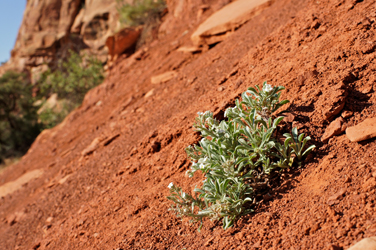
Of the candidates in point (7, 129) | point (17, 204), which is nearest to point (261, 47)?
point (17, 204)

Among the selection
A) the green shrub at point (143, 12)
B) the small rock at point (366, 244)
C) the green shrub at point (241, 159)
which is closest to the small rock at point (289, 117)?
the green shrub at point (241, 159)

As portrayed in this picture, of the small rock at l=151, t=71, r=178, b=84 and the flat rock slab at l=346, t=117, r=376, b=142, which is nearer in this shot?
the flat rock slab at l=346, t=117, r=376, b=142

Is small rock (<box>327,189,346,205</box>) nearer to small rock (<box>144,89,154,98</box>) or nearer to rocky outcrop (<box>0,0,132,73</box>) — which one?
small rock (<box>144,89,154,98</box>)

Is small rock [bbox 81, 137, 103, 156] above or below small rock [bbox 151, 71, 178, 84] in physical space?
below

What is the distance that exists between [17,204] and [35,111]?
13.4 metres

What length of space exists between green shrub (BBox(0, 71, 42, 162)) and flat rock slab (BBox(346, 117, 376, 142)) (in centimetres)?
1618

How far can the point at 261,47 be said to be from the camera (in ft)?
14.2

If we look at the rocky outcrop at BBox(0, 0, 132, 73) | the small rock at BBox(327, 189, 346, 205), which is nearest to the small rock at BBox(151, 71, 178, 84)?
the small rock at BBox(327, 189, 346, 205)

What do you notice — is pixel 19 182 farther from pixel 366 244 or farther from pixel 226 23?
pixel 366 244

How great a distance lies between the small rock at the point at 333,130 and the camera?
244 centimetres

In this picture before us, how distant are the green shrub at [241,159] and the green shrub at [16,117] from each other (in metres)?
15.5

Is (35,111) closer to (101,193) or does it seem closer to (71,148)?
(71,148)

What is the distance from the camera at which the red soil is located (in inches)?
80.4

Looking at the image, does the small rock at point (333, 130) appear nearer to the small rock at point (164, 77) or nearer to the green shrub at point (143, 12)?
the small rock at point (164, 77)
